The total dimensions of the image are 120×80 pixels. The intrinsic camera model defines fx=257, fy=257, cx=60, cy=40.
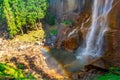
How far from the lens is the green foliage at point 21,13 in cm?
2388

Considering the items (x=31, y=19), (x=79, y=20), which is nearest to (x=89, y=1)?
(x=79, y=20)

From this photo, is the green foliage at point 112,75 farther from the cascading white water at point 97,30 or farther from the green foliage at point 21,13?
the green foliage at point 21,13

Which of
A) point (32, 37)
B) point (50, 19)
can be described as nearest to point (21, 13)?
point (32, 37)

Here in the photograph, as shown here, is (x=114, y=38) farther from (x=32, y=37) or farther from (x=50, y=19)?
(x=50, y=19)

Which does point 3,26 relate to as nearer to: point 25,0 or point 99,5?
point 25,0

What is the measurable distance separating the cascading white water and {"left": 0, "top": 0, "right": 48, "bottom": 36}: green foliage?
6.23 meters

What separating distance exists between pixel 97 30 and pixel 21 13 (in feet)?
26.9

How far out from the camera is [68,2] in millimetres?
25781

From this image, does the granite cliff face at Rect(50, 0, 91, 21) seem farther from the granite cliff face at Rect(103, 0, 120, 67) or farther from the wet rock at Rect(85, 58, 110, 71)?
the wet rock at Rect(85, 58, 110, 71)

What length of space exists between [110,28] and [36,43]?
27.0 feet

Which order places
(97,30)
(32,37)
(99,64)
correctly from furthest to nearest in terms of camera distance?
(32,37) → (97,30) → (99,64)

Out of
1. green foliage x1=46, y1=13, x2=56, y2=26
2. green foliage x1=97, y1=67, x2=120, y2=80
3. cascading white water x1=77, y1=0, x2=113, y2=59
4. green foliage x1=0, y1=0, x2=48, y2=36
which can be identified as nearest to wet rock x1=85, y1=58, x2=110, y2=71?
green foliage x1=97, y1=67, x2=120, y2=80

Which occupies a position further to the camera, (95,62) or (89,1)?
(89,1)

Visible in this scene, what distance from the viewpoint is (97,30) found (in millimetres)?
19250
